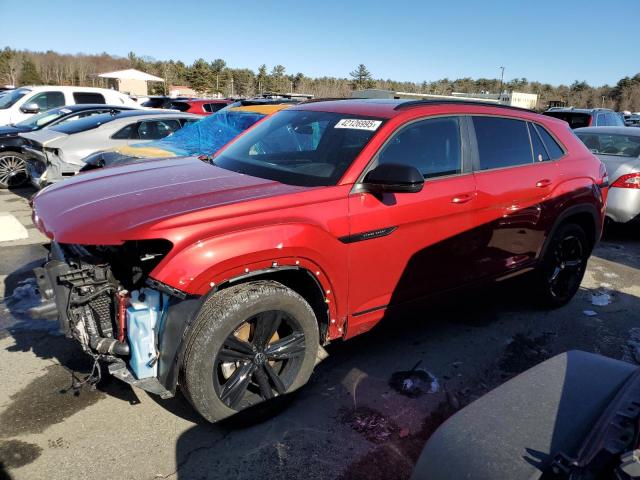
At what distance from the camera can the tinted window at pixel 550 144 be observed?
4.29 metres

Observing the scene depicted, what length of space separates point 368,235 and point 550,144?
236cm

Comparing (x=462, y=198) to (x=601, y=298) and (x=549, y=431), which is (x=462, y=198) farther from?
(x=601, y=298)

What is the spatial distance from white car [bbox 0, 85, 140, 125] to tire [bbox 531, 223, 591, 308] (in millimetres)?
11562

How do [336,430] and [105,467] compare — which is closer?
[105,467]

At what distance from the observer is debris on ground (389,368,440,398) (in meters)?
3.31

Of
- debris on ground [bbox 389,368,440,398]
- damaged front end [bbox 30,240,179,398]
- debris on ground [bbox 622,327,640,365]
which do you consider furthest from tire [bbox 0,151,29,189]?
debris on ground [bbox 622,327,640,365]

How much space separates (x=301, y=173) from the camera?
3143mm

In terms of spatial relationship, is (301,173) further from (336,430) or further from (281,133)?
(336,430)

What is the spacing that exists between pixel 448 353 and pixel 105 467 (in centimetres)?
252

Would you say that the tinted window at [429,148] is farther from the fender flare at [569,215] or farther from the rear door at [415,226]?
the fender flare at [569,215]

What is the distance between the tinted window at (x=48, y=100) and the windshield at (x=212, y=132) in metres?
7.08

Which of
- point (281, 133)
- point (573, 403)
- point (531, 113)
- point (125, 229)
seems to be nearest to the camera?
point (573, 403)

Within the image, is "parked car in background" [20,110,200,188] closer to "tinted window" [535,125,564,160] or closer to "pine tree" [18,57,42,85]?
"tinted window" [535,125,564,160]

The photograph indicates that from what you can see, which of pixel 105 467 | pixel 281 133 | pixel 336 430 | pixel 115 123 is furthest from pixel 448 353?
pixel 115 123
